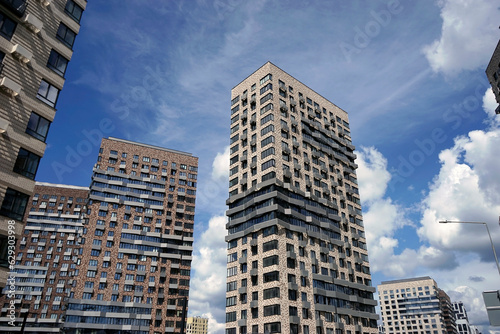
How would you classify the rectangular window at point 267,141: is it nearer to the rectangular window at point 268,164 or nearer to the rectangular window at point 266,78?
the rectangular window at point 268,164

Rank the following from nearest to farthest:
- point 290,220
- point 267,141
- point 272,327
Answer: point 272,327 < point 290,220 < point 267,141

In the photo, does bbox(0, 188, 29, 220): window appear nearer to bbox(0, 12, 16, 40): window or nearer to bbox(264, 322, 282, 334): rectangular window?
bbox(0, 12, 16, 40): window

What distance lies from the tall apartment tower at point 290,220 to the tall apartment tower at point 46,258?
195 feet

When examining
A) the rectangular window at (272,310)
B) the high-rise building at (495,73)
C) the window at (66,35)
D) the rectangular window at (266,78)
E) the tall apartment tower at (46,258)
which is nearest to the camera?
the window at (66,35)

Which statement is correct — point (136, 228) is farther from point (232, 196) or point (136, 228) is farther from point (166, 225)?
point (232, 196)

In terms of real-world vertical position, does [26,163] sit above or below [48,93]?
below

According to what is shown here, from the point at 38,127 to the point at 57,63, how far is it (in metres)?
6.91

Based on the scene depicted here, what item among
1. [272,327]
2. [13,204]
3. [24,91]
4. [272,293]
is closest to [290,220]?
[272,293]

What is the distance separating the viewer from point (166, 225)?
113625 mm

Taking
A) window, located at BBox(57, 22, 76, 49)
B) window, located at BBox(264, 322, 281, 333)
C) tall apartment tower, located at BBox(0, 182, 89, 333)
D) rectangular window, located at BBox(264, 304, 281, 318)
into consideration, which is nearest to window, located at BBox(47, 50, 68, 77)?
window, located at BBox(57, 22, 76, 49)

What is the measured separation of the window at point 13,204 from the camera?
26.5 metres

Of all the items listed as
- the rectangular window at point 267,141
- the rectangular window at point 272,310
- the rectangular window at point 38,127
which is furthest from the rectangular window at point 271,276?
the rectangular window at point 38,127

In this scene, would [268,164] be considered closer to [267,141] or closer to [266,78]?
[267,141]

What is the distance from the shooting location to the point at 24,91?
29.5 m
